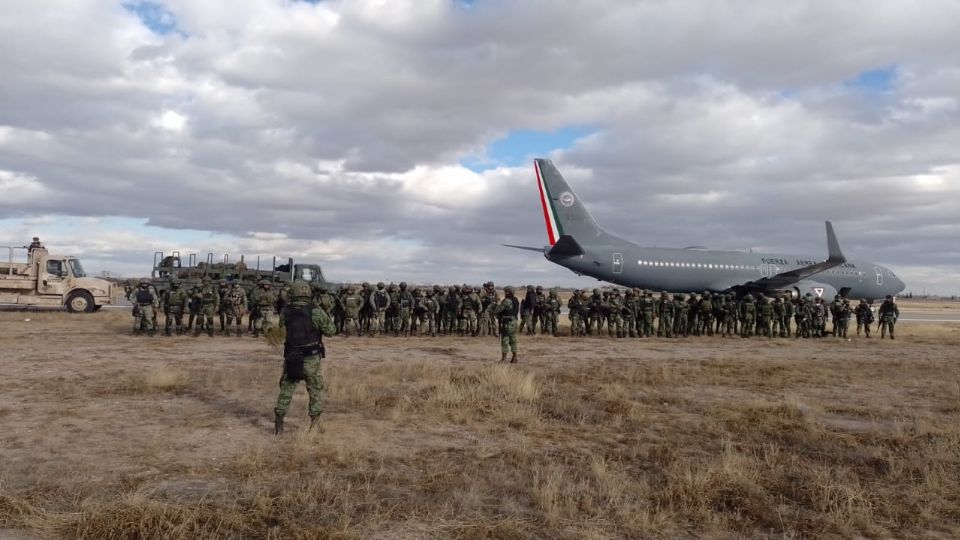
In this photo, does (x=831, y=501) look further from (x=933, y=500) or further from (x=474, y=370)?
(x=474, y=370)

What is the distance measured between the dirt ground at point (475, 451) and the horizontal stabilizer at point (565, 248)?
13203mm

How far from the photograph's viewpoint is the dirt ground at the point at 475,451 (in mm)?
5043

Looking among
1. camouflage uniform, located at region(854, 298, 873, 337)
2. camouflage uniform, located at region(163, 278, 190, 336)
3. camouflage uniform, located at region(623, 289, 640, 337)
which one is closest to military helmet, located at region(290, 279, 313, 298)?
camouflage uniform, located at region(163, 278, 190, 336)

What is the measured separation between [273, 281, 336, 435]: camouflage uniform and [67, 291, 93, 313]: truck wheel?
73.8 ft

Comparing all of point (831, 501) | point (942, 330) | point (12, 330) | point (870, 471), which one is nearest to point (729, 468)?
point (831, 501)

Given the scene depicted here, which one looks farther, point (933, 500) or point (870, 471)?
point (870, 471)

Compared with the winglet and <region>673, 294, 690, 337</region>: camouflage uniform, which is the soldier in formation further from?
the winglet

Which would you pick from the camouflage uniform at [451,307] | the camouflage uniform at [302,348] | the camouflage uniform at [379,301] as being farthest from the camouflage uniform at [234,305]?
the camouflage uniform at [302,348]

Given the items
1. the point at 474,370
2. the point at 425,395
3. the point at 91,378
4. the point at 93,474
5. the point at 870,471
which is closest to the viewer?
the point at 93,474

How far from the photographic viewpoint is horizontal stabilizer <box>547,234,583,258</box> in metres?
27.0

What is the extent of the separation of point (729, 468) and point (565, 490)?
170cm

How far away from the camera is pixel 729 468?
6.21 m

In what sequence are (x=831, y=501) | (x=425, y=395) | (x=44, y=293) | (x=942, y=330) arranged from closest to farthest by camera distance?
(x=831, y=501), (x=425, y=395), (x=44, y=293), (x=942, y=330)

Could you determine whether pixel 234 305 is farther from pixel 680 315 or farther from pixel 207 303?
pixel 680 315
